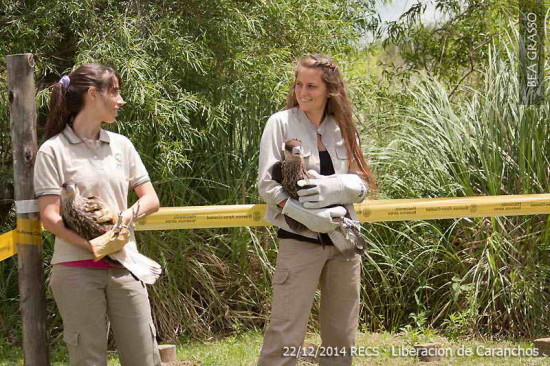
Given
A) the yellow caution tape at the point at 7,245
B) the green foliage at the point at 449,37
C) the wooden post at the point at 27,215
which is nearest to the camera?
the wooden post at the point at 27,215

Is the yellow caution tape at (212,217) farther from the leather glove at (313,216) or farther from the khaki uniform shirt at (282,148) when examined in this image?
the leather glove at (313,216)

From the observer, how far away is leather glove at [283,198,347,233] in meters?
4.39

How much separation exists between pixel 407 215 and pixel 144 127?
2.17m

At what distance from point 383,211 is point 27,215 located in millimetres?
2453

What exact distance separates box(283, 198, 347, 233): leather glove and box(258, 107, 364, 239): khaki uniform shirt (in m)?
0.08

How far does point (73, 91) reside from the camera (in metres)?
4.23

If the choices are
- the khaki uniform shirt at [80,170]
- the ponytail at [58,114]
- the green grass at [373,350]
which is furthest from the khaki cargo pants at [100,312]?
the green grass at [373,350]

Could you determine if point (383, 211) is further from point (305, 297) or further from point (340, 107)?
point (305, 297)

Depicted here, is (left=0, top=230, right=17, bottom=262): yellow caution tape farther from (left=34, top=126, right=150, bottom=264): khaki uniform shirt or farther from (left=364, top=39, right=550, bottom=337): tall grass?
(left=364, top=39, right=550, bottom=337): tall grass

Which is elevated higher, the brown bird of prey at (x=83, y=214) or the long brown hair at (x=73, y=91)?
the long brown hair at (x=73, y=91)

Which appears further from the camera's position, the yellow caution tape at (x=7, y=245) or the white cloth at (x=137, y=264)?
the yellow caution tape at (x=7, y=245)

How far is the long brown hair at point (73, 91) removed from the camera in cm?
422

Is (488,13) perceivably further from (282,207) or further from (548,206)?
(282,207)

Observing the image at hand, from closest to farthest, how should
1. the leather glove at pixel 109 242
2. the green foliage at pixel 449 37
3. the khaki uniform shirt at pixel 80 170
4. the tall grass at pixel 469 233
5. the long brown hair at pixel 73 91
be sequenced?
the leather glove at pixel 109 242 → the khaki uniform shirt at pixel 80 170 → the long brown hair at pixel 73 91 → the tall grass at pixel 469 233 → the green foliage at pixel 449 37
